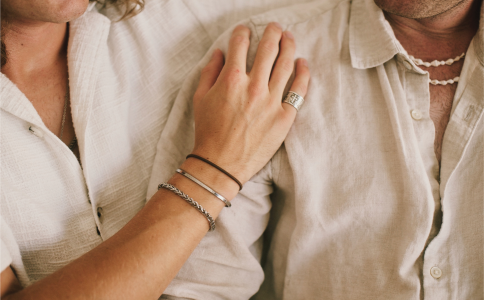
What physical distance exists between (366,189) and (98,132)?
28.0 inches

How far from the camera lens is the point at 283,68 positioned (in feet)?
2.93

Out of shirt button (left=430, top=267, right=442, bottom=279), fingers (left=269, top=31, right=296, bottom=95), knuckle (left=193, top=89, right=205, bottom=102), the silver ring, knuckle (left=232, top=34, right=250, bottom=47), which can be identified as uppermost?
knuckle (left=232, top=34, right=250, bottom=47)

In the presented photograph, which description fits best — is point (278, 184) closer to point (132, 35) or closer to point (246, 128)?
point (246, 128)

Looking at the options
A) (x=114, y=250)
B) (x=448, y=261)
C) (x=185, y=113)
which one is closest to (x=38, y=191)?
(x=114, y=250)

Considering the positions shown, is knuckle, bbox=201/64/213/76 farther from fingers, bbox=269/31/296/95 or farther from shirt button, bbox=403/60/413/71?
shirt button, bbox=403/60/413/71

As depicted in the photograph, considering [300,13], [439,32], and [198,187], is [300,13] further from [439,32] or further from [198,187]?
[198,187]

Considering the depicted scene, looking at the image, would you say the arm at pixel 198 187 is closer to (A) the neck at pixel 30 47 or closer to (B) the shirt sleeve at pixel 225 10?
(B) the shirt sleeve at pixel 225 10


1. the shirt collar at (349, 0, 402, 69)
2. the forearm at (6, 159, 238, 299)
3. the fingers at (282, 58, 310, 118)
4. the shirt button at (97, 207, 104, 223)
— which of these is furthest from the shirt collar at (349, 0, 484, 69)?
the shirt button at (97, 207, 104, 223)

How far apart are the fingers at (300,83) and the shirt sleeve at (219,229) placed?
0.46 ft

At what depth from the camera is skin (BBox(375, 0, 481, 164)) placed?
0.90 m

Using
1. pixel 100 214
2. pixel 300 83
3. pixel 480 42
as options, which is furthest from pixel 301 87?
pixel 100 214

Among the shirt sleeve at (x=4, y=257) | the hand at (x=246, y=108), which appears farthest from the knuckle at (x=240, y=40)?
the shirt sleeve at (x=4, y=257)

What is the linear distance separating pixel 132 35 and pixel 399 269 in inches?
39.2

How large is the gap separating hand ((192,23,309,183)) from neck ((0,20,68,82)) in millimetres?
443
